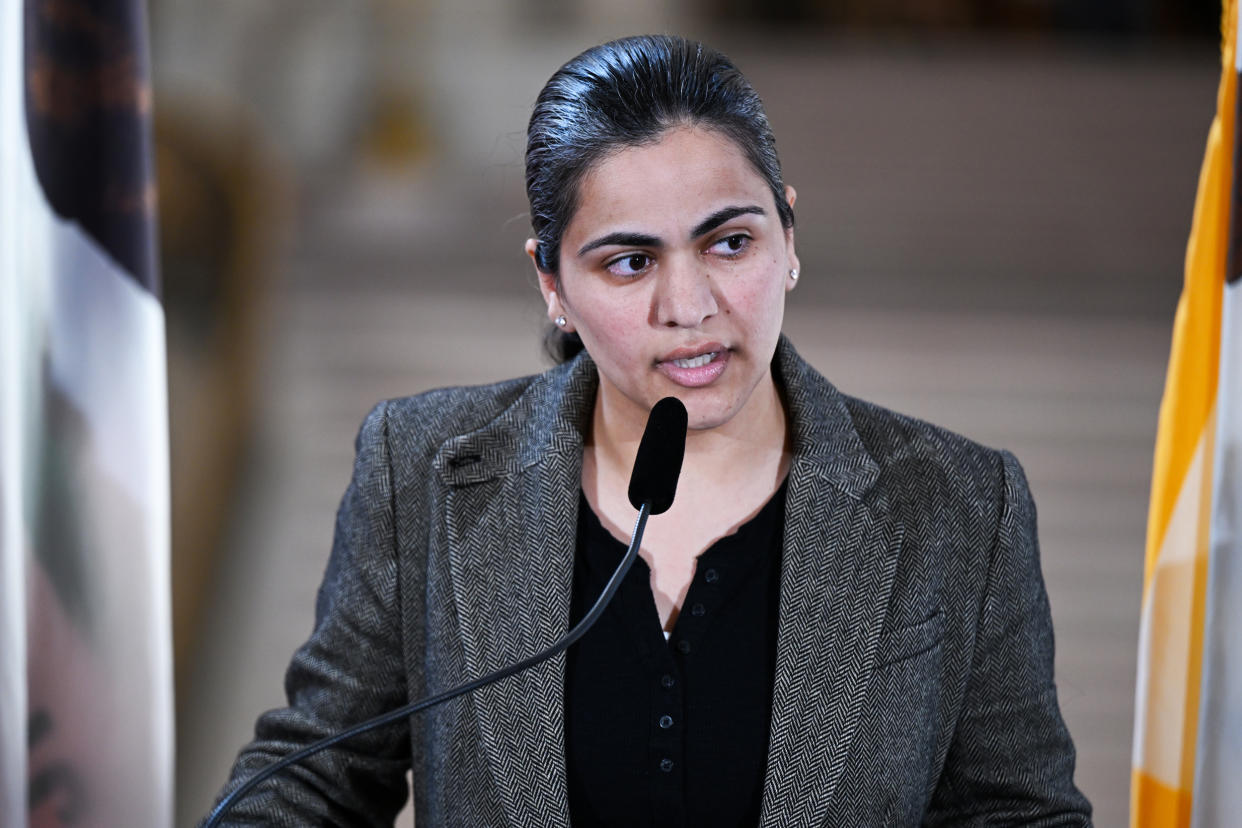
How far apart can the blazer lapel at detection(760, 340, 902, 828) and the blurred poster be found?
0.71 meters

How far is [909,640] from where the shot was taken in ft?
4.21

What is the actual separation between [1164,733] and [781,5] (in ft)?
24.1

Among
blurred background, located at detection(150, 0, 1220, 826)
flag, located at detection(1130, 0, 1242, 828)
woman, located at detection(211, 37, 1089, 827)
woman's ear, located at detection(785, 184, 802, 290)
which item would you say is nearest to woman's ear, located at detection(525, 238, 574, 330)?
woman, located at detection(211, 37, 1089, 827)

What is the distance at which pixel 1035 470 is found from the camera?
477 cm

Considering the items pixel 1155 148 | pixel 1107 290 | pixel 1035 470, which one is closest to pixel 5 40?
pixel 1035 470

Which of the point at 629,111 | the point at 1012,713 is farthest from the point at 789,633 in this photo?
the point at 629,111

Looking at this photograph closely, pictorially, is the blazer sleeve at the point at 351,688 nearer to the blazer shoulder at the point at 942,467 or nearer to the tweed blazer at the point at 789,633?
the tweed blazer at the point at 789,633

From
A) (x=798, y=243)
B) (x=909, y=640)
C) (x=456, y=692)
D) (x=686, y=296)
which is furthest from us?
(x=798, y=243)

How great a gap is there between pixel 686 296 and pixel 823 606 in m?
0.32

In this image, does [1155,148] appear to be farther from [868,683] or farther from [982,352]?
[868,683]

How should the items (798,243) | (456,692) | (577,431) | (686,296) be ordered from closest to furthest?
(456,692) < (686,296) < (577,431) < (798,243)

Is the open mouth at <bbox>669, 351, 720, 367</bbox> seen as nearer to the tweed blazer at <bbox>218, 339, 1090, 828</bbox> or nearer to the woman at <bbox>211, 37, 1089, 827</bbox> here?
the woman at <bbox>211, 37, 1089, 827</bbox>

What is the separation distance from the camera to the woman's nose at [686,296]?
118 centimetres

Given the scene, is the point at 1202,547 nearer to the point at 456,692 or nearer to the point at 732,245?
the point at 732,245
